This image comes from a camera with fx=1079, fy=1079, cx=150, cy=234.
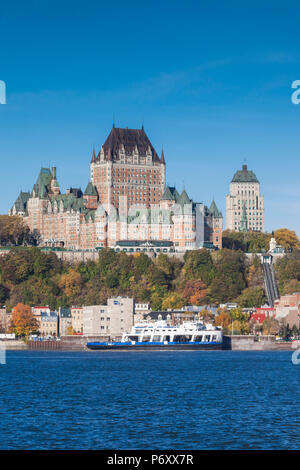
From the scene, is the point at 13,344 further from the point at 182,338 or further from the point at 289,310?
the point at 289,310

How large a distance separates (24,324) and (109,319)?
1735cm

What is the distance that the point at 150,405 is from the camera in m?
80.6

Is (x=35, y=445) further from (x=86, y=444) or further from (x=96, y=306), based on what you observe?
(x=96, y=306)

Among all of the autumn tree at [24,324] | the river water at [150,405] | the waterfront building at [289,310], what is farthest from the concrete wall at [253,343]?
the river water at [150,405]

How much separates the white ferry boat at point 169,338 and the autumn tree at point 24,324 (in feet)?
82.1

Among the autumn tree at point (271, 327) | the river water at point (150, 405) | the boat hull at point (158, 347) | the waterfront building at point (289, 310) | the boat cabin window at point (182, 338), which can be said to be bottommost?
the river water at point (150, 405)

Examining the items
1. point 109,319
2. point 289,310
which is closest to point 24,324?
point 109,319

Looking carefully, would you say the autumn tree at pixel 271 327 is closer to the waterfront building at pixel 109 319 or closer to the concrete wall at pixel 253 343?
the concrete wall at pixel 253 343

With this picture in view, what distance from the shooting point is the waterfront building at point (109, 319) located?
7367 inches

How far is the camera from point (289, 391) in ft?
301

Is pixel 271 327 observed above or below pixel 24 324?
below

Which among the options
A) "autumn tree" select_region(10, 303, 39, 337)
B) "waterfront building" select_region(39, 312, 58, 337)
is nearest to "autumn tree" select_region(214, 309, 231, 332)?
"waterfront building" select_region(39, 312, 58, 337)

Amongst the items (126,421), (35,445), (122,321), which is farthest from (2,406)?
(122,321)

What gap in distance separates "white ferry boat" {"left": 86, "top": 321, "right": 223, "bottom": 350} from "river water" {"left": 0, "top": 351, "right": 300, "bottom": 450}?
1312 inches
